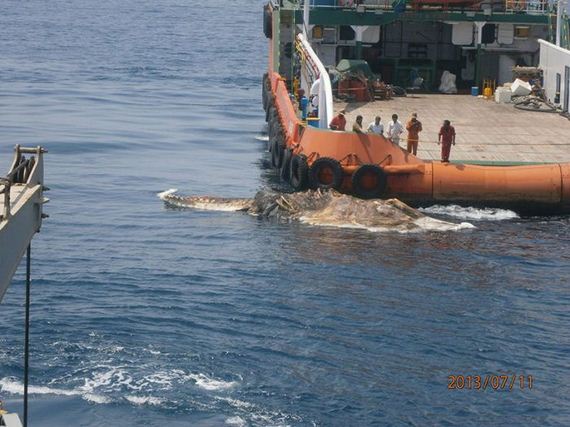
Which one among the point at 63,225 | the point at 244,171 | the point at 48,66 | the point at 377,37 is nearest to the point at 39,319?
the point at 63,225

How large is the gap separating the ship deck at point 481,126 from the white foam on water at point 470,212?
103cm

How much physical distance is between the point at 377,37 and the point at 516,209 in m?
10.5

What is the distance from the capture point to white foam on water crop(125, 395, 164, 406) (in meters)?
17.2

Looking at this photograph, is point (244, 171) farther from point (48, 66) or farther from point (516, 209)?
point (48, 66)

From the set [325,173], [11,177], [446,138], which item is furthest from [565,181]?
[11,177]

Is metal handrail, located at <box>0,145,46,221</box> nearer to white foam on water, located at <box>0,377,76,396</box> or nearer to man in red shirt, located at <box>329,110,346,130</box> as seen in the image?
white foam on water, located at <box>0,377,76,396</box>

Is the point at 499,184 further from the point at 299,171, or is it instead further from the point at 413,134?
the point at 299,171

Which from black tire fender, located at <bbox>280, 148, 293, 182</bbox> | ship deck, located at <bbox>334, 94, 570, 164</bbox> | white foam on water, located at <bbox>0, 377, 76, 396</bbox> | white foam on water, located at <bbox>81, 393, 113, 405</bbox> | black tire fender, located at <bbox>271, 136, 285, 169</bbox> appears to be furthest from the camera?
black tire fender, located at <bbox>271, 136, 285, 169</bbox>

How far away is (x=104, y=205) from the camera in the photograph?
99.9 feet

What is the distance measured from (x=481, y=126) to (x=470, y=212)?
4.51 metres
